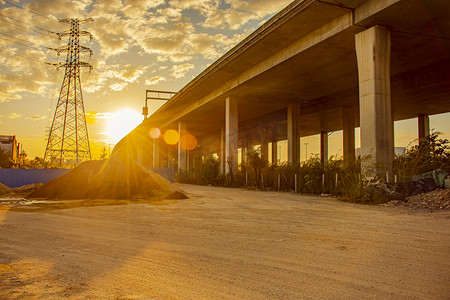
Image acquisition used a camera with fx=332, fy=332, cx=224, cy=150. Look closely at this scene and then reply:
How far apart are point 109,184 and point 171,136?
4200 centimetres

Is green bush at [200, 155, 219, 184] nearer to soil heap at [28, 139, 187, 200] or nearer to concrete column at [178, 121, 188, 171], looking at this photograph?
concrete column at [178, 121, 188, 171]

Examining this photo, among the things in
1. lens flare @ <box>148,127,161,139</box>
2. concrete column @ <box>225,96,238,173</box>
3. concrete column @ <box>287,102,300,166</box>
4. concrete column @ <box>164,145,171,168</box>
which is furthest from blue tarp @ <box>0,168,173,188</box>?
concrete column @ <box>164,145,171,168</box>

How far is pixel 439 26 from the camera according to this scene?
1481 centimetres

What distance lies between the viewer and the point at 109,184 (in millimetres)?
16047

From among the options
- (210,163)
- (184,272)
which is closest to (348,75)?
(210,163)

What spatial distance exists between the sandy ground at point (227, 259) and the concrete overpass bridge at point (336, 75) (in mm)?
8304

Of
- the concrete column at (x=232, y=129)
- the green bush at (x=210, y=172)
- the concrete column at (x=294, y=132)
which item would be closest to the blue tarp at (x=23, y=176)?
the green bush at (x=210, y=172)

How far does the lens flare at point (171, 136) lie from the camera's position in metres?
54.4

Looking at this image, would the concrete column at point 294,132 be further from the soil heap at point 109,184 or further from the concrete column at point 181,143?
the concrete column at point 181,143

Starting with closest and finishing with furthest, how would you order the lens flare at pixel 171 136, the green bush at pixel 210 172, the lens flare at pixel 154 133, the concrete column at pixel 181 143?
the green bush at pixel 210 172 < the concrete column at pixel 181 143 < the lens flare at pixel 154 133 < the lens flare at pixel 171 136

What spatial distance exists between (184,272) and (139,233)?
2843 mm

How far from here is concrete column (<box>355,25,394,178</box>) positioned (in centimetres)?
1354

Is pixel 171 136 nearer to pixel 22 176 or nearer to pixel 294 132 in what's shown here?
pixel 294 132

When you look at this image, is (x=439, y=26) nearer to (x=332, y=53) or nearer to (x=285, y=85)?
(x=332, y=53)
